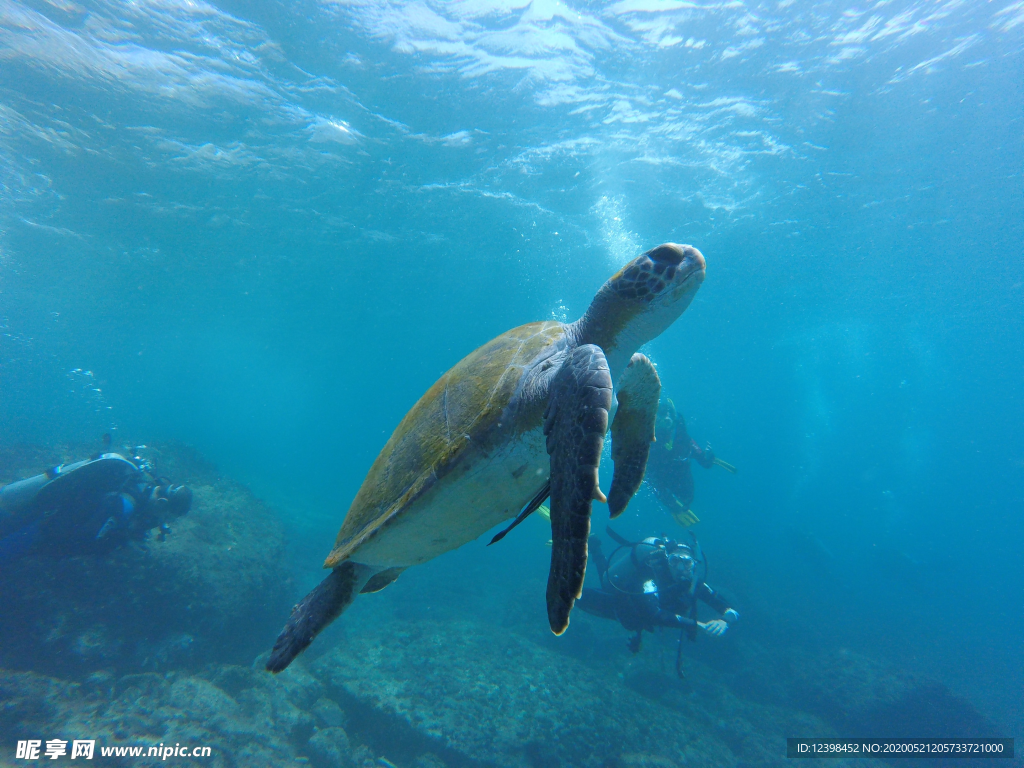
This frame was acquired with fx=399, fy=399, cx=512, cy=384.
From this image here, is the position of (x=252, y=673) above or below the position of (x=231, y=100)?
below

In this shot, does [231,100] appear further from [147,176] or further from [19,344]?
[19,344]

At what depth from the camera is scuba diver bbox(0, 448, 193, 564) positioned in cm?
588

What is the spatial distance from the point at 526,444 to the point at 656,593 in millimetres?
6551

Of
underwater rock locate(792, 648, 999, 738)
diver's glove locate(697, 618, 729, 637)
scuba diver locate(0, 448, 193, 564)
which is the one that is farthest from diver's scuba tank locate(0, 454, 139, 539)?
underwater rock locate(792, 648, 999, 738)

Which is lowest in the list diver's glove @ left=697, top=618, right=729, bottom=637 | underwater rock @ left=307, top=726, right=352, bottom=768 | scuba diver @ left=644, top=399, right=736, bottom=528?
underwater rock @ left=307, top=726, right=352, bottom=768

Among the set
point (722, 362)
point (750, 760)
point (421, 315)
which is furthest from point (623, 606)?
point (722, 362)

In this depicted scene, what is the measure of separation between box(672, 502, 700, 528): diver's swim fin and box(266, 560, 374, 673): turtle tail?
9.18 m

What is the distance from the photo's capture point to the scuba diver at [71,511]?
5.88m

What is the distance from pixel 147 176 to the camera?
48.6ft

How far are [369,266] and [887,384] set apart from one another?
2715 inches

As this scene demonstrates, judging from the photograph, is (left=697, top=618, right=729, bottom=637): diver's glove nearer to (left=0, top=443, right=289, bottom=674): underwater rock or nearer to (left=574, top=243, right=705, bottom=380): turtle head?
(left=574, top=243, right=705, bottom=380): turtle head

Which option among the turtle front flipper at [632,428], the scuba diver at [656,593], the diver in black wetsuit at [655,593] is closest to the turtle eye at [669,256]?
the turtle front flipper at [632,428]

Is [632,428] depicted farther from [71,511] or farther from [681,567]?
[71,511]

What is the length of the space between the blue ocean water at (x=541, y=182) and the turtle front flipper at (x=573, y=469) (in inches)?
362
